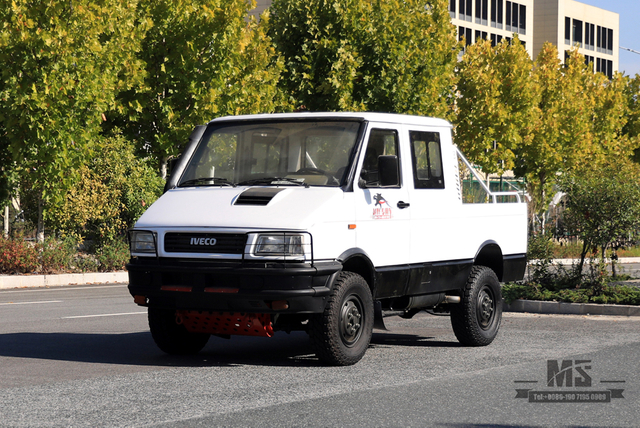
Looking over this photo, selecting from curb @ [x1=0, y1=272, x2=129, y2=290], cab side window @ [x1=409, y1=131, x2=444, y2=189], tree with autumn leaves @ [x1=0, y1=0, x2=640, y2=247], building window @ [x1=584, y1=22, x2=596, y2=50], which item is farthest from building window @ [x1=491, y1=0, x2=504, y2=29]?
cab side window @ [x1=409, y1=131, x2=444, y2=189]

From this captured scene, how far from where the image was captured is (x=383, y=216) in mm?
9328

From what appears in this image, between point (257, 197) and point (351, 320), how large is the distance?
4.77 ft

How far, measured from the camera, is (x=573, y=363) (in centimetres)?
916

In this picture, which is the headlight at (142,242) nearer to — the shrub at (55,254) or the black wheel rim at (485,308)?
the black wheel rim at (485,308)

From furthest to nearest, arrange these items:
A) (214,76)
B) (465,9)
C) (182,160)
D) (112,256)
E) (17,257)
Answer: (465,9) → (214,76) → (112,256) → (17,257) → (182,160)

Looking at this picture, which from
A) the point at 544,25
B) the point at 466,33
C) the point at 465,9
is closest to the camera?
the point at 466,33

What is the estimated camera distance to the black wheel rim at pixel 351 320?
8.82 meters

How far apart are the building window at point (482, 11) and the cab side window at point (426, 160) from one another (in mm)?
65852

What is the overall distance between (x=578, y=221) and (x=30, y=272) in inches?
517

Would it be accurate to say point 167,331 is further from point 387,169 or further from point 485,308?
point 485,308

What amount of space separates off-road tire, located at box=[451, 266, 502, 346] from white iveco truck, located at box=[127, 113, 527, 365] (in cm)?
2

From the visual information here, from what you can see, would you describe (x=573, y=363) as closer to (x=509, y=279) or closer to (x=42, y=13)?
(x=509, y=279)

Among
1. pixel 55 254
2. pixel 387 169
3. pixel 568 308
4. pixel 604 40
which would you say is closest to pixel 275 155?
pixel 387 169

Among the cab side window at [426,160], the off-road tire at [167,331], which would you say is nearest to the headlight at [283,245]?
the off-road tire at [167,331]
